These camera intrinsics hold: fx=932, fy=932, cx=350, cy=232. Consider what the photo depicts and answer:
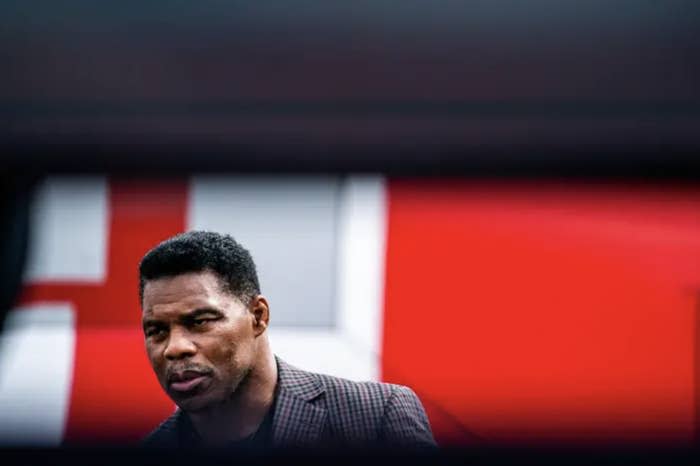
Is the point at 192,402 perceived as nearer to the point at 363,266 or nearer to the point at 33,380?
the point at 33,380

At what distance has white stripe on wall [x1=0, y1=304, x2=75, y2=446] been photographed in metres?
1.11

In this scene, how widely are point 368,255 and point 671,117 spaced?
0.55 m

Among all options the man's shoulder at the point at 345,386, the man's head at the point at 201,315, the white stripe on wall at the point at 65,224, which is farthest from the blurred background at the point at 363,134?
the man's shoulder at the point at 345,386

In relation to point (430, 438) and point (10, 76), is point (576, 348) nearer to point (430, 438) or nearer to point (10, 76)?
point (430, 438)

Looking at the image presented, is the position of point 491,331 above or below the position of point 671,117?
below

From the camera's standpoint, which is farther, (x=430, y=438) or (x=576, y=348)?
(x=576, y=348)

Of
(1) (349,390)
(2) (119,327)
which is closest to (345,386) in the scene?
(1) (349,390)

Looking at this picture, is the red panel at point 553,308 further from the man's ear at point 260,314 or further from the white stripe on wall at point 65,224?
A: the white stripe on wall at point 65,224

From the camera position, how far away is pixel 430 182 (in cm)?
103

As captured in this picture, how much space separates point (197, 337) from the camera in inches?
50.6

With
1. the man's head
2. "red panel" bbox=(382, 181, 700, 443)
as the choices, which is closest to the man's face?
the man's head

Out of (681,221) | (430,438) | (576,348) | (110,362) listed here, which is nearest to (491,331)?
(576,348)

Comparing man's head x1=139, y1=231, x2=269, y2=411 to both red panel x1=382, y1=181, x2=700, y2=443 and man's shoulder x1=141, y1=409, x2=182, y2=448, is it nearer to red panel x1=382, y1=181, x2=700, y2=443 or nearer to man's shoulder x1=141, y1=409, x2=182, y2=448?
man's shoulder x1=141, y1=409, x2=182, y2=448

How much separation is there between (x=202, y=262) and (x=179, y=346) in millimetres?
130
